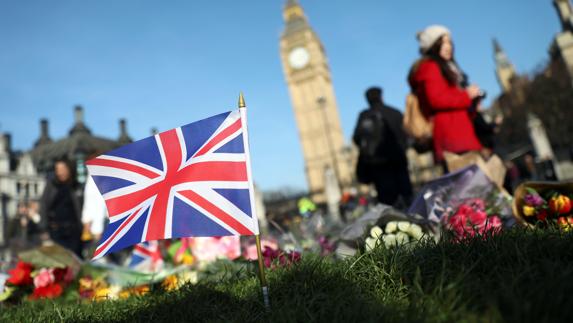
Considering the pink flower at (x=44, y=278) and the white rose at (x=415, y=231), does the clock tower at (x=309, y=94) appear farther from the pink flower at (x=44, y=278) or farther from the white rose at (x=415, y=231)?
the white rose at (x=415, y=231)

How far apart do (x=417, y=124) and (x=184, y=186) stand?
2.68m

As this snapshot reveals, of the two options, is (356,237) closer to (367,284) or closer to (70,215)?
(367,284)

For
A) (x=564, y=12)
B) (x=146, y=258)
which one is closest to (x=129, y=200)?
(x=146, y=258)

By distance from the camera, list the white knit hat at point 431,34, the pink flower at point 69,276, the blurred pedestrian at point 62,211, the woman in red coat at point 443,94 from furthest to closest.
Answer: the blurred pedestrian at point 62,211 < the white knit hat at point 431,34 < the woman in red coat at point 443,94 < the pink flower at point 69,276

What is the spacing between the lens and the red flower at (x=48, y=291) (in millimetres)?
3559

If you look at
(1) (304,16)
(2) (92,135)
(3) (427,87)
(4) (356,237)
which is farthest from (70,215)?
(1) (304,16)

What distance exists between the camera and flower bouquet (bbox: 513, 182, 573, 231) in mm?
2785

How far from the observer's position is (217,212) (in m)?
2.28

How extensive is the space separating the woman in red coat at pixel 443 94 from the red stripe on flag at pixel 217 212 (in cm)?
254

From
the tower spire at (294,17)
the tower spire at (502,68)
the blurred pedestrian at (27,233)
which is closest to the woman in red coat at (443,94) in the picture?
the blurred pedestrian at (27,233)

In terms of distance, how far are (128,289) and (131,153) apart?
1352mm

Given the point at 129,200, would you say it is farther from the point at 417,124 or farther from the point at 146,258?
the point at 417,124

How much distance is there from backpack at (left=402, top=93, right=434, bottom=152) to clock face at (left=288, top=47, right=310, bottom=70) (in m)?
66.8

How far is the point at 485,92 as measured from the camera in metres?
4.13
